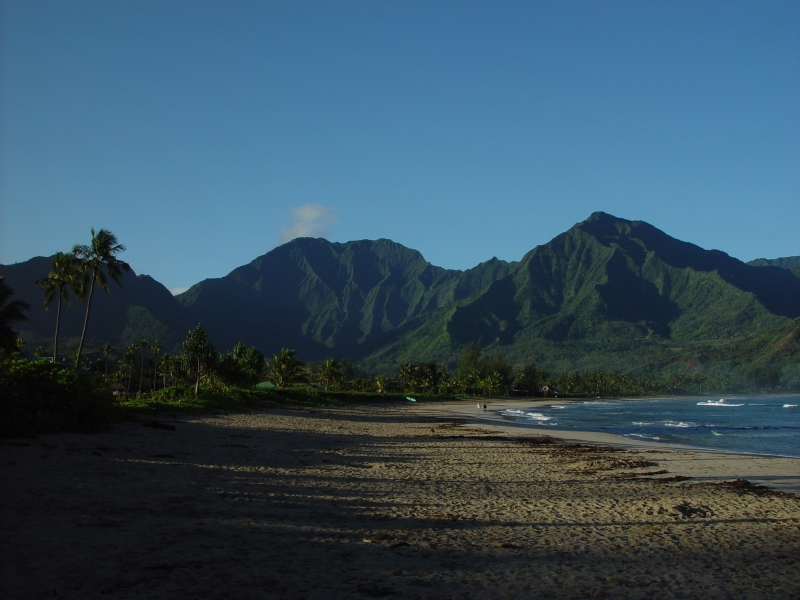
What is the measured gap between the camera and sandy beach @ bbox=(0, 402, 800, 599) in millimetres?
5500

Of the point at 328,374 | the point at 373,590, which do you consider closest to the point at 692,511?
the point at 373,590

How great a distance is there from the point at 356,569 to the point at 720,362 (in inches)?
8656

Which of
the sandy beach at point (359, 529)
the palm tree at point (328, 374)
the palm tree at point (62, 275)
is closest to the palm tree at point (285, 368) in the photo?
the palm tree at point (328, 374)

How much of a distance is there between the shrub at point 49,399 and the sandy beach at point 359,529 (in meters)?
0.74

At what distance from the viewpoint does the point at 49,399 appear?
1456 cm

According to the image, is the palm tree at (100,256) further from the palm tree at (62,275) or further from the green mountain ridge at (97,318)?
the green mountain ridge at (97,318)

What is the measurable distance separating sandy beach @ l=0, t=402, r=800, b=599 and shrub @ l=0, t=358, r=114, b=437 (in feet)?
2.43

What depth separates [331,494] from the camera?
987 centimetres

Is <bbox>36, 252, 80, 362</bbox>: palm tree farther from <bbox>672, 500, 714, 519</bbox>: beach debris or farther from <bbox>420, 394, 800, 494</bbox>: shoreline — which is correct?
<bbox>672, 500, 714, 519</bbox>: beach debris

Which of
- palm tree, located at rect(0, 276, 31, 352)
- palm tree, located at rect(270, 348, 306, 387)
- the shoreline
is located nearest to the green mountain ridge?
palm tree, located at rect(270, 348, 306, 387)

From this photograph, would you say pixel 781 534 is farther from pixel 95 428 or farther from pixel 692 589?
pixel 95 428

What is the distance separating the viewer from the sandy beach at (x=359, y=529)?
550cm

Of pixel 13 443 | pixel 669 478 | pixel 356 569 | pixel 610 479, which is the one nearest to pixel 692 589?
pixel 356 569

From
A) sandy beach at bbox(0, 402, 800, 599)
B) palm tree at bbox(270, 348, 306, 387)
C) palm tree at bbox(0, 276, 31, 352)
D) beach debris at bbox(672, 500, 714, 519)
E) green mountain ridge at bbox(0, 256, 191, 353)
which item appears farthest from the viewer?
green mountain ridge at bbox(0, 256, 191, 353)
